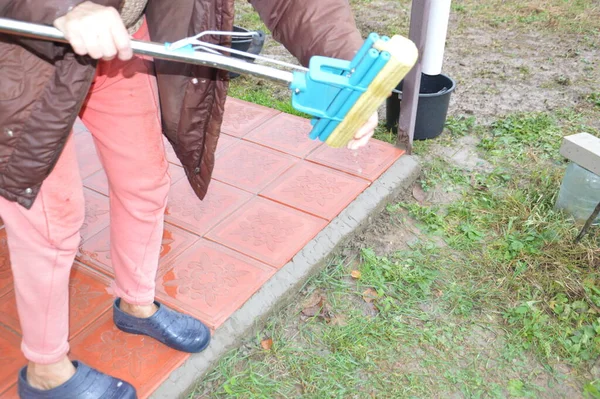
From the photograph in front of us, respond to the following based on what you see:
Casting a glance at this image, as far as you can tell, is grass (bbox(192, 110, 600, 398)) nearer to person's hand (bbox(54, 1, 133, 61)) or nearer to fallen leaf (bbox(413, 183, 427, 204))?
fallen leaf (bbox(413, 183, 427, 204))

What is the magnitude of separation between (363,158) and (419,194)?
1.18 ft

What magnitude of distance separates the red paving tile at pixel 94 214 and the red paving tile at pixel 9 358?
1.95ft

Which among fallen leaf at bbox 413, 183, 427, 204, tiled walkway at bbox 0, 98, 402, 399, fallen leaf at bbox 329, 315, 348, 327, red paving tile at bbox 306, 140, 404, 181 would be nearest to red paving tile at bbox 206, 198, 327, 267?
tiled walkway at bbox 0, 98, 402, 399

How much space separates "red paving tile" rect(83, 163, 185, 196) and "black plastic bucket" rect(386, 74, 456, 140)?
4.20ft

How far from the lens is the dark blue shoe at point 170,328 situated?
2.13 m

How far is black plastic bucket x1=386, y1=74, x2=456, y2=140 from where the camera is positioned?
345 centimetres

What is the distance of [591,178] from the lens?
276 cm

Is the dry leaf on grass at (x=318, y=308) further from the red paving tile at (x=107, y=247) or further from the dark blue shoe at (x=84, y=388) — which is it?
the dark blue shoe at (x=84, y=388)

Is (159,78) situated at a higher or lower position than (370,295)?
higher

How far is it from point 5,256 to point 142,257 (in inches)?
39.8

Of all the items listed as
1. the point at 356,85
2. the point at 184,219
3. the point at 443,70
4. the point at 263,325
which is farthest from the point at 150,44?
the point at 443,70

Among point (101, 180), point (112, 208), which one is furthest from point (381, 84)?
point (101, 180)

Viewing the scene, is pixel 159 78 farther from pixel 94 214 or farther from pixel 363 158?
pixel 363 158

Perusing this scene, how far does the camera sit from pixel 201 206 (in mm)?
2936
